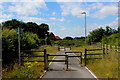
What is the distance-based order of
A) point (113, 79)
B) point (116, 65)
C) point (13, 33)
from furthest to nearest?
point (13, 33)
point (116, 65)
point (113, 79)


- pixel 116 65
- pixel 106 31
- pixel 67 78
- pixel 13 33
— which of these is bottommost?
pixel 67 78

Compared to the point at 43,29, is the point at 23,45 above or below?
below

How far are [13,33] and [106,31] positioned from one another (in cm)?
5059

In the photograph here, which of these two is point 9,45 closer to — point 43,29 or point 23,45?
point 23,45

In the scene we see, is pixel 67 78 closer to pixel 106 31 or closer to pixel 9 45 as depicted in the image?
pixel 9 45

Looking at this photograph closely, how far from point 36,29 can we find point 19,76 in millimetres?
49551

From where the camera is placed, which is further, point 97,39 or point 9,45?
point 97,39

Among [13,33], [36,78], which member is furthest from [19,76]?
[13,33]

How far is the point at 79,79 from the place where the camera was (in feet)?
23.1

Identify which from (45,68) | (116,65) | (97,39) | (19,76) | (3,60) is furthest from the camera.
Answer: (97,39)

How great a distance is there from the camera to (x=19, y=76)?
277 inches

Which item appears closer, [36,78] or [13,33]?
[36,78]

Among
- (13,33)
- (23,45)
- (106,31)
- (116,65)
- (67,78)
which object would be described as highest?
(106,31)

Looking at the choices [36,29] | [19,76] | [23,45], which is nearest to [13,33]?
[23,45]
